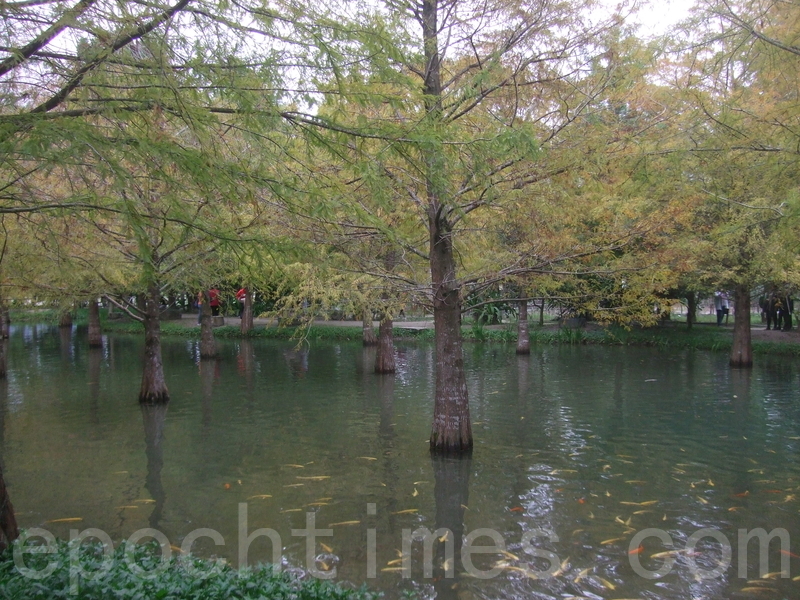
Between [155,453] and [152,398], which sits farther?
[152,398]

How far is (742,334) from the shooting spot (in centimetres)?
1845

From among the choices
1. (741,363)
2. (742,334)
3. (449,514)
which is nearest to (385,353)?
(741,363)

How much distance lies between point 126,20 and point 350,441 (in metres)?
7.42

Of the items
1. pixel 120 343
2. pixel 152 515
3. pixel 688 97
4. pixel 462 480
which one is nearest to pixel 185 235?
pixel 152 515

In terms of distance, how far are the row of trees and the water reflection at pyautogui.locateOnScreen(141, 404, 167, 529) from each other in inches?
112

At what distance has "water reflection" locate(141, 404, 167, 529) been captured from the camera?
6984 millimetres

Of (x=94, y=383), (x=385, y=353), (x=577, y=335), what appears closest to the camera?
(x=94, y=383)

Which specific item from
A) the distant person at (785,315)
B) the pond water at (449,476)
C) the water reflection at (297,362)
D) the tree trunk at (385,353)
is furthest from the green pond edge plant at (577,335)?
the pond water at (449,476)

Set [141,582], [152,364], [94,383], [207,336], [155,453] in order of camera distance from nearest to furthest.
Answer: [141,582], [155,453], [152,364], [94,383], [207,336]

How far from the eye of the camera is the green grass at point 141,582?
10.8ft

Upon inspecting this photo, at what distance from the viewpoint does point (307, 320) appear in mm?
9984

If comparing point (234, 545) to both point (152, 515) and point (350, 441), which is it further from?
point (350, 441)

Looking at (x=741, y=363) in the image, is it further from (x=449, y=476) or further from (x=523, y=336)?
(x=449, y=476)

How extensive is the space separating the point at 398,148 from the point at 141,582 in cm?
335
